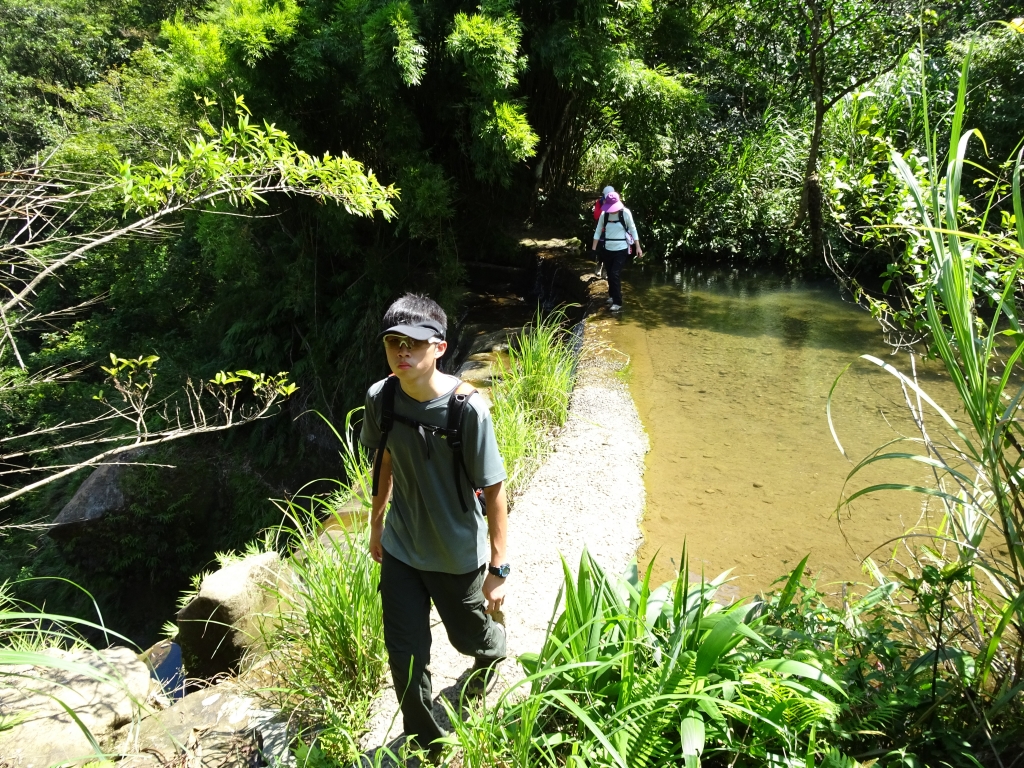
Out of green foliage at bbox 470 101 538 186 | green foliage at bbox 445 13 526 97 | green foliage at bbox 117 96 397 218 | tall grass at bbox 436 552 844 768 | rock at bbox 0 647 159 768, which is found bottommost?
rock at bbox 0 647 159 768

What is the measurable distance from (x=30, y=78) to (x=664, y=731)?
19645mm

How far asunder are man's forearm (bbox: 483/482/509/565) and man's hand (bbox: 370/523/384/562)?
38cm

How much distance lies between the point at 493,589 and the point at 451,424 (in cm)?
53

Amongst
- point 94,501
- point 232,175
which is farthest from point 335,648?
point 94,501

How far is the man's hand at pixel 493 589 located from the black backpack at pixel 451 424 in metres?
0.23

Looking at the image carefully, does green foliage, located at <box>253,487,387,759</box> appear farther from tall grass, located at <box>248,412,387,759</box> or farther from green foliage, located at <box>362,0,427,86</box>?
green foliage, located at <box>362,0,427,86</box>

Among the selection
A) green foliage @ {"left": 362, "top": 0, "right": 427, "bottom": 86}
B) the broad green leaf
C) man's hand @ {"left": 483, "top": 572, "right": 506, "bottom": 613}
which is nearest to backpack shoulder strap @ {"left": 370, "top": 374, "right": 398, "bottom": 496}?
man's hand @ {"left": 483, "top": 572, "right": 506, "bottom": 613}

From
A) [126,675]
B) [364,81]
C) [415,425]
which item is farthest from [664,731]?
[364,81]

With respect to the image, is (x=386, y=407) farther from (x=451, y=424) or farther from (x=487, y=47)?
(x=487, y=47)

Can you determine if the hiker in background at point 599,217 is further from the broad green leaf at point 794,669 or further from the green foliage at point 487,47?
the broad green leaf at point 794,669

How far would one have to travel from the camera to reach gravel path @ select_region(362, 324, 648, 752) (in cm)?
256

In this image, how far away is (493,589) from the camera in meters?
2.04

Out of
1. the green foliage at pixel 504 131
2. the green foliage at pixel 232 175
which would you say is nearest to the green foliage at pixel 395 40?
the green foliage at pixel 504 131

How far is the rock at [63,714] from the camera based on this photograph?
247 cm
